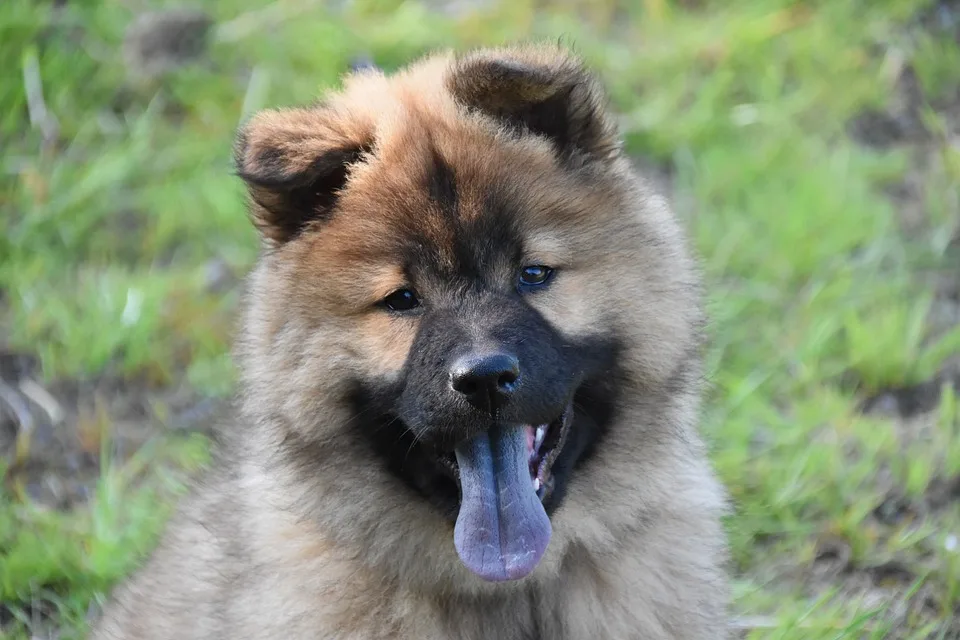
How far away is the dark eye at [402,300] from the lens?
260 cm

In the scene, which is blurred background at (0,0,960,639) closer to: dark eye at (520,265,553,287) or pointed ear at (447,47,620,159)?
pointed ear at (447,47,620,159)

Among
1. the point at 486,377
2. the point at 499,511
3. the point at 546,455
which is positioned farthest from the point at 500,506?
the point at 486,377

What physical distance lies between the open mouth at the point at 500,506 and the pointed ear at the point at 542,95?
673mm

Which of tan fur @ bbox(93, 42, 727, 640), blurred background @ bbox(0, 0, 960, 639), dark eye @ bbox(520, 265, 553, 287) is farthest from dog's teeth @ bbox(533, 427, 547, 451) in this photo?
blurred background @ bbox(0, 0, 960, 639)

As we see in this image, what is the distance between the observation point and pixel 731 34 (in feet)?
19.0

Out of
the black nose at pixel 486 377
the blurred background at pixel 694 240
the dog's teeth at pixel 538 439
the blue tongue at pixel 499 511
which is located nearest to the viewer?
the black nose at pixel 486 377

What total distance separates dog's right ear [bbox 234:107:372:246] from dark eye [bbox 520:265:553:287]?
47 centimetres

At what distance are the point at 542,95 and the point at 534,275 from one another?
1.35ft

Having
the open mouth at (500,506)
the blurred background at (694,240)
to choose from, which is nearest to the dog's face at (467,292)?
the open mouth at (500,506)

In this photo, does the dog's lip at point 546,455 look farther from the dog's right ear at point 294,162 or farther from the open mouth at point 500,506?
the dog's right ear at point 294,162

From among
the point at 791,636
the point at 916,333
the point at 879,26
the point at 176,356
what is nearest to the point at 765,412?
the point at 916,333

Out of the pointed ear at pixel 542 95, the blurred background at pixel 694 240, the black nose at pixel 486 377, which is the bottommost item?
the blurred background at pixel 694 240

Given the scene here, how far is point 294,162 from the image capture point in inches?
105

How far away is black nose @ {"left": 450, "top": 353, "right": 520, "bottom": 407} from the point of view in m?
2.41
